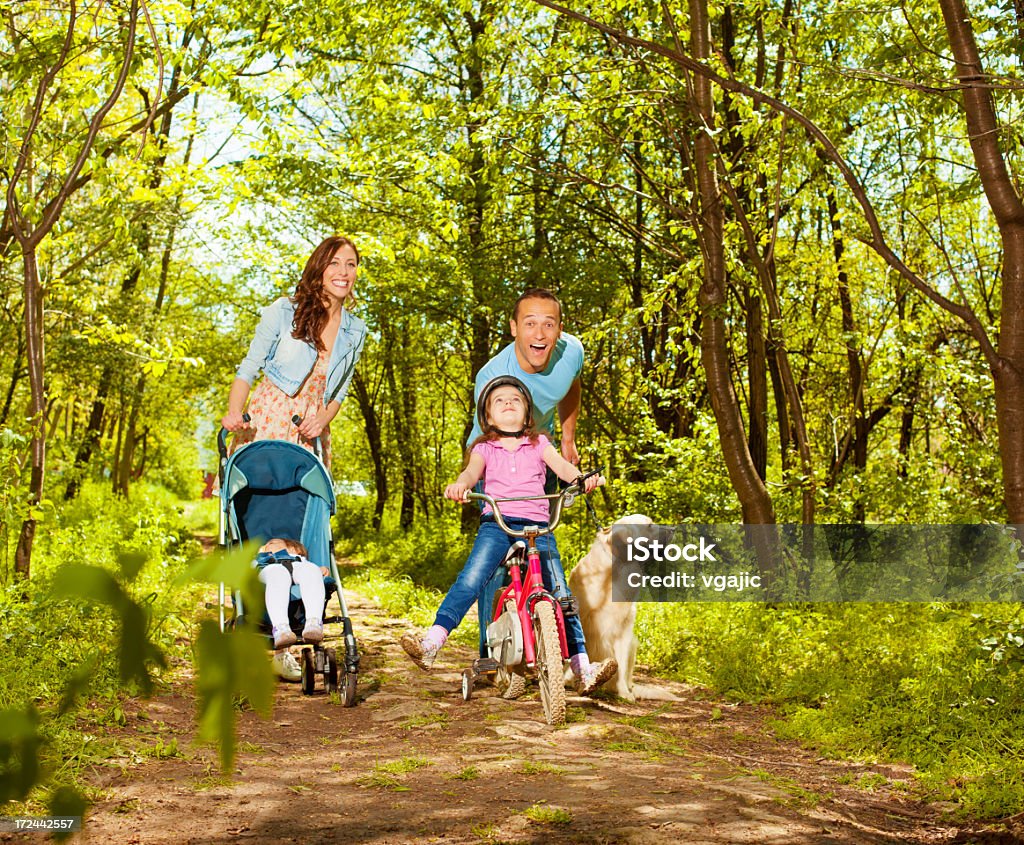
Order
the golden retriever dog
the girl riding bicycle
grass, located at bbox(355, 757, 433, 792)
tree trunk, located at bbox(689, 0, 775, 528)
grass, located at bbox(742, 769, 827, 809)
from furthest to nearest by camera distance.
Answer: tree trunk, located at bbox(689, 0, 775, 528) < the golden retriever dog < the girl riding bicycle < grass, located at bbox(355, 757, 433, 792) < grass, located at bbox(742, 769, 827, 809)

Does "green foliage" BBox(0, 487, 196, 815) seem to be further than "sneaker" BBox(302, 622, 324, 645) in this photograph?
No

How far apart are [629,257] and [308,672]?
10924mm

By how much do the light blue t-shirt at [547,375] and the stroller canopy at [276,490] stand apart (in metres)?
0.94

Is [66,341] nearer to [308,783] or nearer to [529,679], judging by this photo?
[529,679]

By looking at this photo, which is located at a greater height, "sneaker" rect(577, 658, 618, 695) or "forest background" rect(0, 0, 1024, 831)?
"forest background" rect(0, 0, 1024, 831)

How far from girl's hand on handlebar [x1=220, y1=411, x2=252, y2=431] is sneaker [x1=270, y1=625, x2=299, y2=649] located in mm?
1313

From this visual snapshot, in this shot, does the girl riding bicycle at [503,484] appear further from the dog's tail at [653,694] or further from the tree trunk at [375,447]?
the tree trunk at [375,447]

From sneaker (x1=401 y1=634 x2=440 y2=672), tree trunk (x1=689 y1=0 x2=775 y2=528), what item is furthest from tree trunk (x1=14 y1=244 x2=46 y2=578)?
tree trunk (x1=689 y1=0 x2=775 y2=528)

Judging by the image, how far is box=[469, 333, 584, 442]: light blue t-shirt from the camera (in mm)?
6234

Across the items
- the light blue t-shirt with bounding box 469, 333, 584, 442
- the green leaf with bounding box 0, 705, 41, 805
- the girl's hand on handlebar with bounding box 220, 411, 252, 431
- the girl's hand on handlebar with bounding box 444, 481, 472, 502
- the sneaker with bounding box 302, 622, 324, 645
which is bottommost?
the sneaker with bounding box 302, 622, 324, 645

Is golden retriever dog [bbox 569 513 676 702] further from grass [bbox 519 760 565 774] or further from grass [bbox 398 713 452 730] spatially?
grass [bbox 519 760 565 774]

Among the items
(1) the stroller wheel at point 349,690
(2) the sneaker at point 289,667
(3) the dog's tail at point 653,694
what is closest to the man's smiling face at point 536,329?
(1) the stroller wheel at point 349,690

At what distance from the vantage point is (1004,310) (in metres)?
5.71

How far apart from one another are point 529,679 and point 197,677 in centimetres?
591
